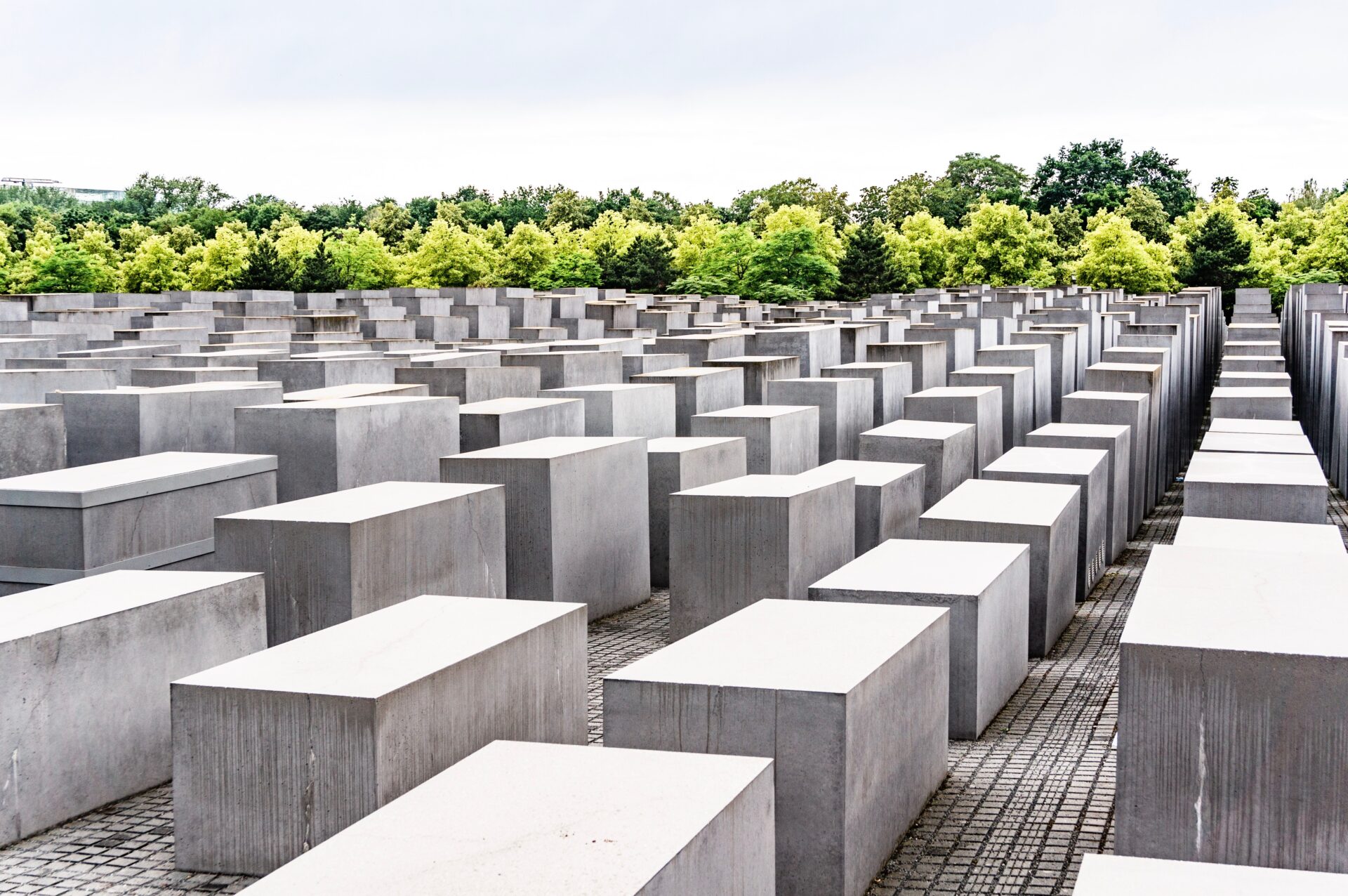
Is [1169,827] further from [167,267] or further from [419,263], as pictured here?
[167,267]

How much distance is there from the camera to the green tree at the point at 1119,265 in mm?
64750

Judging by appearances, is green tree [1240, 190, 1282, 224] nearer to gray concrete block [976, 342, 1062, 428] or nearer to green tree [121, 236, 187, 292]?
green tree [121, 236, 187, 292]

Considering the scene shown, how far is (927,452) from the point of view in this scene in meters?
15.1

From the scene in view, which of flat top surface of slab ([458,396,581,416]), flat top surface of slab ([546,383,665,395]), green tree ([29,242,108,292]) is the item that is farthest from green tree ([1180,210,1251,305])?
flat top surface of slab ([458,396,581,416])

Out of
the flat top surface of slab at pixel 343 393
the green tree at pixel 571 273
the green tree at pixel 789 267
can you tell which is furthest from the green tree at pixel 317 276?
the flat top surface of slab at pixel 343 393

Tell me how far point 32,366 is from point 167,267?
1946 inches

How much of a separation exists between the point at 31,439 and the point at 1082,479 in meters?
9.66

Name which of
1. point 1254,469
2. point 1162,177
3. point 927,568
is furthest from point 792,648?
point 1162,177

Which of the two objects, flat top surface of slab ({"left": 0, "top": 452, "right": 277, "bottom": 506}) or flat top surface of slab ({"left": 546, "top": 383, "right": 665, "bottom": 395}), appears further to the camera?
flat top surface of slab ({"left": 546, "top": 383, "right": 665, "bottom": 395})

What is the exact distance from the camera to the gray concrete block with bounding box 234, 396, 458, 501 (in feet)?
40.8

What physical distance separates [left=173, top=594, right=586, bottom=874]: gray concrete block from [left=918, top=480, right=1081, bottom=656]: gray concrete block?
198 inches

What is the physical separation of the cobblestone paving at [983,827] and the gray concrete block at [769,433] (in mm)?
5599

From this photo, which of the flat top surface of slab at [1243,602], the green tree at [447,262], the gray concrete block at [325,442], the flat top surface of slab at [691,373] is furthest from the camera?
the green tree at [447,262]

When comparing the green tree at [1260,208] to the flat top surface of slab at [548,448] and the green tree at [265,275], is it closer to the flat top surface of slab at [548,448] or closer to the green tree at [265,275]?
the green tree at [265,275]
